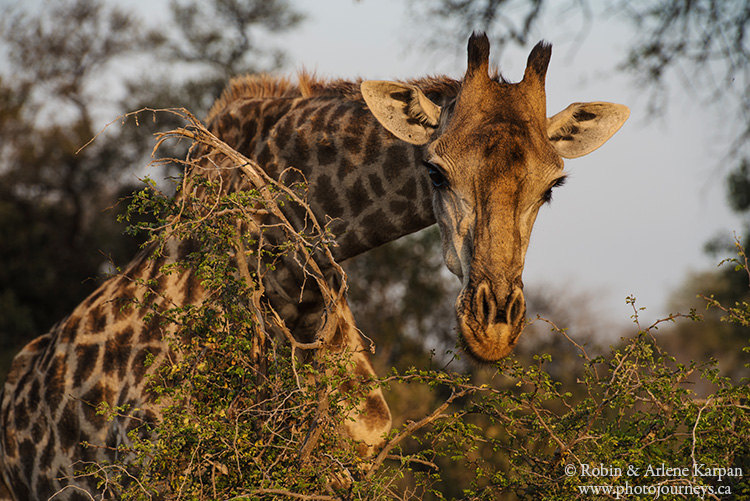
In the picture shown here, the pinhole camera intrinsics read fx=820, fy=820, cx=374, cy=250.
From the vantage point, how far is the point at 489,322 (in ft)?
11.3

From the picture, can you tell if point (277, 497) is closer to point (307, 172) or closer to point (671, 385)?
point (671, 385)

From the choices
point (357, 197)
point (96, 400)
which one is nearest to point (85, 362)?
point (96, 400)

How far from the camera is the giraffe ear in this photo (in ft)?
14.1

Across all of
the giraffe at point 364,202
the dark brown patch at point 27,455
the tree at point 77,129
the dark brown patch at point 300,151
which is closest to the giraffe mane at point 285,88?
the giraffe at point 364,202

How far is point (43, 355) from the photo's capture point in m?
5.54

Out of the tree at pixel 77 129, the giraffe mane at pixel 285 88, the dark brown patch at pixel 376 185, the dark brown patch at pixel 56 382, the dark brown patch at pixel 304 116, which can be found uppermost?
the tree at pixel 77 129

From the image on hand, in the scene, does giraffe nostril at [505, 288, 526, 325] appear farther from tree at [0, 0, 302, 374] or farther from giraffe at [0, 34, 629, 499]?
tree at [0, 0, 302, 374]

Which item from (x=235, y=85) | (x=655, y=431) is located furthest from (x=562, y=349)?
(x=655, y=431)

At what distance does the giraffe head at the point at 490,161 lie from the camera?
348cm

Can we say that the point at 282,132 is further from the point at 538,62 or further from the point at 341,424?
the point at 341,424

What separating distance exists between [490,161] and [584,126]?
35.1 inches

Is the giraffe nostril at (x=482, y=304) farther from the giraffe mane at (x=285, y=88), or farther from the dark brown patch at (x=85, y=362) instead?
the dark brown patch at (x=85, y=362)

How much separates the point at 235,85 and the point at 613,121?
2.58 metres

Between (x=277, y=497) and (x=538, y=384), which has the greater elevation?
(x=538, y=384)
